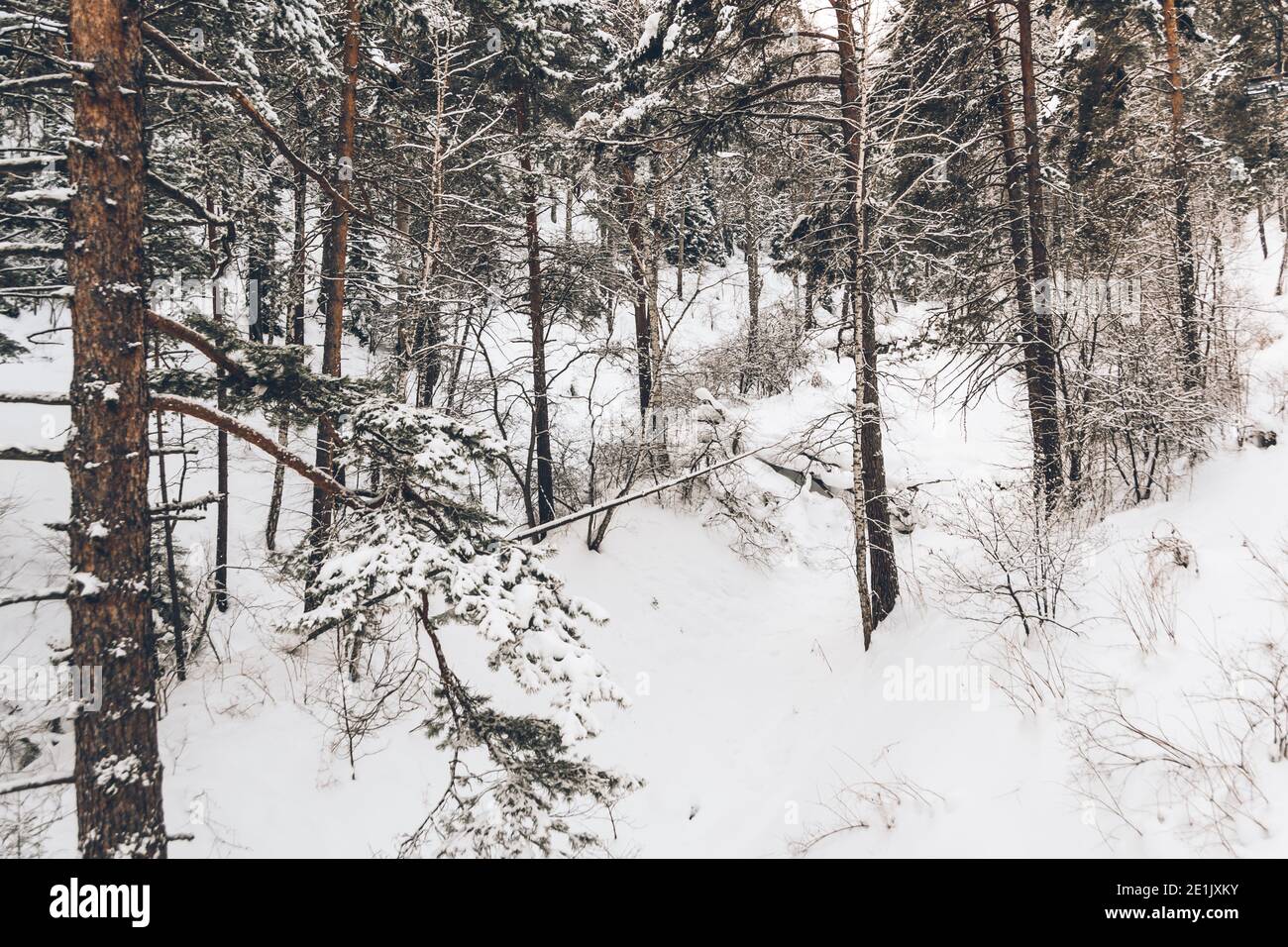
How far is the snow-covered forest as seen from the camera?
11.6 ft

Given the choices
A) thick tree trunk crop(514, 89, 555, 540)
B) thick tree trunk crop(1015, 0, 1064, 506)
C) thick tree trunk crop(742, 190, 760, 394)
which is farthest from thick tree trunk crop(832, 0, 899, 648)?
thick tree trunk crop(742, 190, 760, 394)

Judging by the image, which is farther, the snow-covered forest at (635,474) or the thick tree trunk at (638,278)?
the thick tree trunk at (638,278)

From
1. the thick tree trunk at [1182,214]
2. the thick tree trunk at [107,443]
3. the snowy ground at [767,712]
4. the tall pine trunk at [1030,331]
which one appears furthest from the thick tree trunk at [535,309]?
the thick tree trunk at [1182,214]

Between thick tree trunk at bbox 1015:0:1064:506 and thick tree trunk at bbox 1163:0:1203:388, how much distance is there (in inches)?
112

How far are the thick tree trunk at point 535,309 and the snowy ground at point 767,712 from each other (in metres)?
1.28

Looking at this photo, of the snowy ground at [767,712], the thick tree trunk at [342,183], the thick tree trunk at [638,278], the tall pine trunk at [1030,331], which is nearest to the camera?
the snowy ground at [767,712]

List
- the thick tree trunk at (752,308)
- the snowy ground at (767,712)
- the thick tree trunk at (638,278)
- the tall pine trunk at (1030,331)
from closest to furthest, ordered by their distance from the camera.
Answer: the snowy ground at (767,712), the tall pine trunk at (1030,331), the thick tree trunk at (638,278), the thick tree trunk at (752,308)

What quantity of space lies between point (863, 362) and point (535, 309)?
6478 millimetres

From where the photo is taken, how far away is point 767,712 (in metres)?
8.77

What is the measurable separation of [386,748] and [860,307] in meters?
8.51

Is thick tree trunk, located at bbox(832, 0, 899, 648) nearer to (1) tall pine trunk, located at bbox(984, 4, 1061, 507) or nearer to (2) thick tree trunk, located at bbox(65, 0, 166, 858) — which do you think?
(1) tall pine trunk, located at bbox(984, 4, 1061, 507)

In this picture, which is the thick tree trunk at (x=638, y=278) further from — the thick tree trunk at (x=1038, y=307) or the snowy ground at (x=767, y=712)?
the thick tree trunk at (x=1038, y=307)

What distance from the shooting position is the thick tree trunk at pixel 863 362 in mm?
7488
